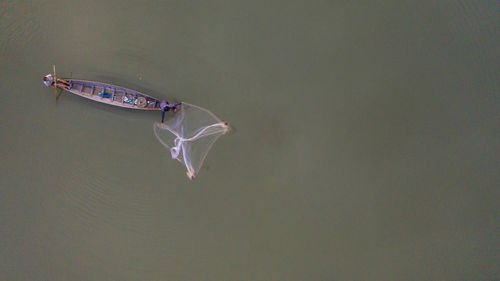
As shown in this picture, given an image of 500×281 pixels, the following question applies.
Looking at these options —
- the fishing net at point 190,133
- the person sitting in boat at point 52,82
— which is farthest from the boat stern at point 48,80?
the fishing net at point 190,133

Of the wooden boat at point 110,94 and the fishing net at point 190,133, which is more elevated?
the wooden boat at point 110,94

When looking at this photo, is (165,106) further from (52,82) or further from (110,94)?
(52,82)

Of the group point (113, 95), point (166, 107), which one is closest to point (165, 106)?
point (166, 107)

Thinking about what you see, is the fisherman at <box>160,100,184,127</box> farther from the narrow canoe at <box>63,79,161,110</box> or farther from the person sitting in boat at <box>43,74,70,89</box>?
the person sitting in boat at <box>43,74,70,89</box>

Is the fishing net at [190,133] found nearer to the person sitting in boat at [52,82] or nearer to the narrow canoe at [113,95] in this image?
the narrow canoe at [113,95]

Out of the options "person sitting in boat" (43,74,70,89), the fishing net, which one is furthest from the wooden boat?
the fishing net
